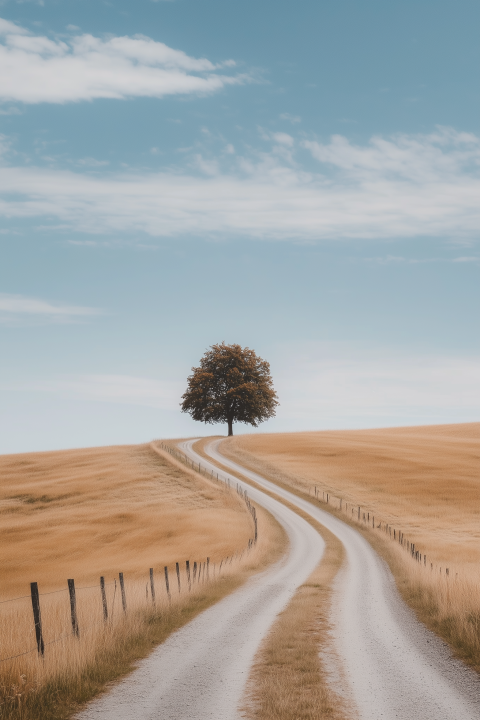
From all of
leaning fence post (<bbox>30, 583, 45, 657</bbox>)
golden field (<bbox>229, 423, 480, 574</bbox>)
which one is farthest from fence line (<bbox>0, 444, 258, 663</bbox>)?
golden field (<bbox>229, 423, 480, 574</bbox>)

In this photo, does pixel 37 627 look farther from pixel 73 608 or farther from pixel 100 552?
pixel 100 552

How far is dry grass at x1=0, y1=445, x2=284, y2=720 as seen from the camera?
9023mm

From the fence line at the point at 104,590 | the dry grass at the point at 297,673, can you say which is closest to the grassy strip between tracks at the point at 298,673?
the dry grass at the point at 297,673

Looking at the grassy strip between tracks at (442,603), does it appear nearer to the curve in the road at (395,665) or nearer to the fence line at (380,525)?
the curve in the road at (395,665)

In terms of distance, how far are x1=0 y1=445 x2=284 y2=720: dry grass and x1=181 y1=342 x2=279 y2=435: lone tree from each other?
1484cm

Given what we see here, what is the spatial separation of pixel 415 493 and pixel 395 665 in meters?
42.7

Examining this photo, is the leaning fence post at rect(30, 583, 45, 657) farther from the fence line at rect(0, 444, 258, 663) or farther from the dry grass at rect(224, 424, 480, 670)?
the dry grass at rect(224, 424, 480, 670)

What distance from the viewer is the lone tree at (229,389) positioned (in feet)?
283

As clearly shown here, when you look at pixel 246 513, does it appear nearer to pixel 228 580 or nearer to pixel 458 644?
pixel 228 580

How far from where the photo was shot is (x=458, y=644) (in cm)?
1087

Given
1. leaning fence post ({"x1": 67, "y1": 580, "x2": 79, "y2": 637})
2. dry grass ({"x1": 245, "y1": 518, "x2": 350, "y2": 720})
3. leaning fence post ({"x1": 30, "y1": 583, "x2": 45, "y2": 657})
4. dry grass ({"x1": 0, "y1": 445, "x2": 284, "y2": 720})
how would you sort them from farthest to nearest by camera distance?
leaning fence post ({"x1": 67, "y1": 580, "x2": 79, "y2": 637}) → leaning fence post ({"x1": 30, "y1": 583, "x2": 45, "y2": 657}) → dry grass ({"x1": 0, "y1": 445, "x2": 284, "y2": 720}) → dry grass ({"x1": 245, "y1": 518, "x2": 350, "y2": 720})

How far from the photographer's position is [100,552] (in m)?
32.5

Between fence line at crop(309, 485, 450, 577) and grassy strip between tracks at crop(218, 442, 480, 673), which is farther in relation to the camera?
fence line at crop(309, 485, 450, 577)

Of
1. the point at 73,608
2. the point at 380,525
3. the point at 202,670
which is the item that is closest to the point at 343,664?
the point at 202,670
